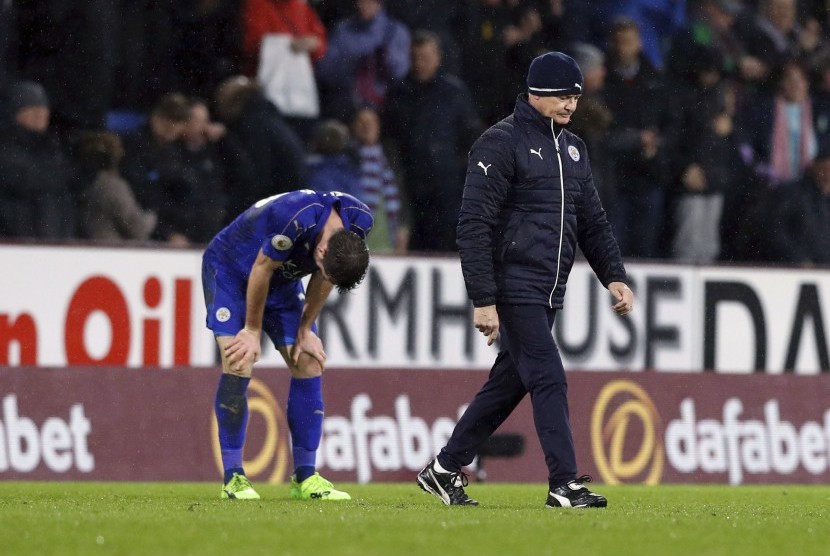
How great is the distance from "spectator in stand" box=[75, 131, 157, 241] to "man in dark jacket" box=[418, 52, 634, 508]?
5197 millimetres

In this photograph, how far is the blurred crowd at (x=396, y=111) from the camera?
42.5 ft

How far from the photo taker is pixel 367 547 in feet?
20.7

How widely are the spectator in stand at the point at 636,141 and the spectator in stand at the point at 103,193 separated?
4.84 meters

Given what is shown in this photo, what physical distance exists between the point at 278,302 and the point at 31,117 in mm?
4238

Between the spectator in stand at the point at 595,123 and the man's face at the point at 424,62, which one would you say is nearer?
the man's face at the point at 424,62

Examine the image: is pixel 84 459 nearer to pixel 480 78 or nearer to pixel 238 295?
pixel 238 295

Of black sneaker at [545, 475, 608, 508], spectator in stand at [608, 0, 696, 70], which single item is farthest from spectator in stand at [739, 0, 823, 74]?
black sneaker at [545, 475, 608, 508]

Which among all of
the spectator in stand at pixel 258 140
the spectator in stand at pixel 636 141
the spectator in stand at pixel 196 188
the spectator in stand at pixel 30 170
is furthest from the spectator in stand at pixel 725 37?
the spectator in stand at pixel 30 170

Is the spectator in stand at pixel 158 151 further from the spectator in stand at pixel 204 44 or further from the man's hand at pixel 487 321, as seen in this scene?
the man's hand at pixel 487 321

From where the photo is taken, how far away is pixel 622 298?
848 cm

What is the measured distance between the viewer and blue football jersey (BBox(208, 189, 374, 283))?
8.57 m

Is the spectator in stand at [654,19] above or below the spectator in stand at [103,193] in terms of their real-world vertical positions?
above

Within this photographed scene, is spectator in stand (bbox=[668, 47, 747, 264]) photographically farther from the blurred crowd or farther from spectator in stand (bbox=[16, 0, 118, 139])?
spectator in stand (bbox=[16, 0, 118, 139])

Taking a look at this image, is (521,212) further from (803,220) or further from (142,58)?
(803,220)
